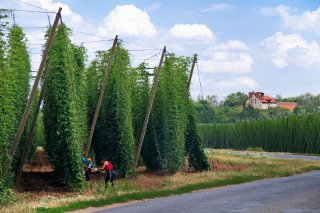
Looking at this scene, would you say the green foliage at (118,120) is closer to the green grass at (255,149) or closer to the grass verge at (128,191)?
the grass verge at (128,191)

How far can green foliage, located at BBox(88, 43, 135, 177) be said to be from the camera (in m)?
33.7

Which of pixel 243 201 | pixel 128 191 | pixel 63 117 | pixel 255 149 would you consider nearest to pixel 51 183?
pixel 63 117

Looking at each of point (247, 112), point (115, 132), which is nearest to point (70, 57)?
point (115, 132)

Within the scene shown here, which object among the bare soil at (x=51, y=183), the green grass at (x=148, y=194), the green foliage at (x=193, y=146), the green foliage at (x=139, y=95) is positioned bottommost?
the green grass at (x=148, y=194)

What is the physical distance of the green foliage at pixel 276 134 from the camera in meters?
80.3

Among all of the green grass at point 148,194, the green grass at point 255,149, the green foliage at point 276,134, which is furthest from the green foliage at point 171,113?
the green grass at point 255,149

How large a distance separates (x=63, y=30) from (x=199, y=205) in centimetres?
1188

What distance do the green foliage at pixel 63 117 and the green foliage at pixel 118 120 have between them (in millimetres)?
5715

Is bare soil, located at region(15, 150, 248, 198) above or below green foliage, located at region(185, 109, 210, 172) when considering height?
below

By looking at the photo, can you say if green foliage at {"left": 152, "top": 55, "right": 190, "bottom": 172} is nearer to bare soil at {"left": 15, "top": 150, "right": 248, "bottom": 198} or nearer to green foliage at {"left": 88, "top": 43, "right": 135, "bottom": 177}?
bare soil at {"left": 15, "top": 150, "right": 248, "bottom": 198}

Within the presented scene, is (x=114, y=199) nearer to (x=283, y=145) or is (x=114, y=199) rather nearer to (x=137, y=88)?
(x=137, y=88)

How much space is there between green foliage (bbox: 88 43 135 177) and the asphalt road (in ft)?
22.0

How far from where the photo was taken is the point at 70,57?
28953mm

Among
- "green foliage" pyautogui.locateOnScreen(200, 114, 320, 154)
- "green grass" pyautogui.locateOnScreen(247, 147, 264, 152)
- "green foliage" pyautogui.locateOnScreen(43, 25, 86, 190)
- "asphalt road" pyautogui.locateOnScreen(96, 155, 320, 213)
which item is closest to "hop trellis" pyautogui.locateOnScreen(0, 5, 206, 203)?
"green foliage" pyautogui.locateOnScreen(43, 25, 86, 190)
